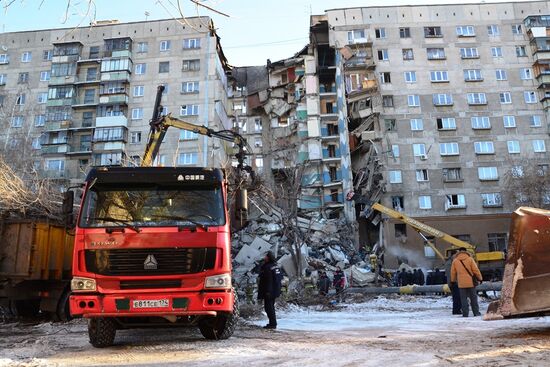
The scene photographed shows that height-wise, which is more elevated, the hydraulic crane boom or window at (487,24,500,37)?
window at (487,24,500,37)

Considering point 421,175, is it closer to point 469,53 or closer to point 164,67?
point 469,53

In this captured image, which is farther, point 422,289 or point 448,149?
point 448,149

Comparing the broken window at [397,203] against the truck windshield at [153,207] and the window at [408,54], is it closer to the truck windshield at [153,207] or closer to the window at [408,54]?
the window at [408,54]

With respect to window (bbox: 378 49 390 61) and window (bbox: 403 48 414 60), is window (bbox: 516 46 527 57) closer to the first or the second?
window (bbox: 403 48 414 60)

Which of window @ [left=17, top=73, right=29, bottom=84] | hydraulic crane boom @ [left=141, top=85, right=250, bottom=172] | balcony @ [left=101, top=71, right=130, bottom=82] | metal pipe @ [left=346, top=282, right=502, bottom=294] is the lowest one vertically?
metal pipe @ [left=346, top=282, right=502, bottom=294]

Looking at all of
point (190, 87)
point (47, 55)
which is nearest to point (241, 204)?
point (190, 87)

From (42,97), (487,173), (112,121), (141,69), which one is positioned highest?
(141,69)

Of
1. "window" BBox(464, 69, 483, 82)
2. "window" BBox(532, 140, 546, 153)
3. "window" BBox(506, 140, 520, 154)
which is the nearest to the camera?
"window" BBox(506, 140, 520, 154)

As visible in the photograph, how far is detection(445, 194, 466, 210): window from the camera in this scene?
40406 mm

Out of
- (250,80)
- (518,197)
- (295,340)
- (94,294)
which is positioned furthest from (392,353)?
(250,80)

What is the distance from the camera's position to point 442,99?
43.4 m

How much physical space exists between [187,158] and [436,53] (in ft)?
86.8

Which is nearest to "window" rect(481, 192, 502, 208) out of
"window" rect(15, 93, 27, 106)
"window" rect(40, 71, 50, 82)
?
"window" rect(40, 71, 50, 82)

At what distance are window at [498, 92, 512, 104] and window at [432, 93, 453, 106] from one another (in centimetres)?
480
